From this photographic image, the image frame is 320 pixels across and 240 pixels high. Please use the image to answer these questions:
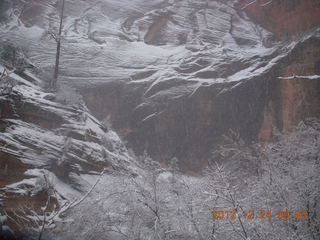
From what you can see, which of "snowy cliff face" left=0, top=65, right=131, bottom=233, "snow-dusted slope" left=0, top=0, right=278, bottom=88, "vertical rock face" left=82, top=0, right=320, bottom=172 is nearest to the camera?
"snowy cliff face" left=0, top=65, right=131, bottom=233

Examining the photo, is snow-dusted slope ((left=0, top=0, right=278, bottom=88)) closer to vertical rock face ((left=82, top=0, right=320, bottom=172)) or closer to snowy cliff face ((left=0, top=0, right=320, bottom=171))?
snowy cliff face ((left=0, top=0, right=320, bottom=171))

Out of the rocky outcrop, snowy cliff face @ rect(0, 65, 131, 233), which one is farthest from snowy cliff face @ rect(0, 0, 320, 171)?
snowy cliff face @ rect(0, 65, 131, 233)

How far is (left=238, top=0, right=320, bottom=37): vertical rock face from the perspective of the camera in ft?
108

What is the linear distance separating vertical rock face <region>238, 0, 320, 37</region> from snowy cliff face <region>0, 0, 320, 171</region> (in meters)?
0.12

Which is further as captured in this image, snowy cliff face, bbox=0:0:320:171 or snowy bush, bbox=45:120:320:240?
snowy cliff face, bbox=0:0:320:171

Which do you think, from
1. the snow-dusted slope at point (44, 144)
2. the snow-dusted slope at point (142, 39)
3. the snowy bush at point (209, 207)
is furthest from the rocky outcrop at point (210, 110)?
the snowy bush at point (209, 207)

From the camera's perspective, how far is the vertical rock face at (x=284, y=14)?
32781 millimetres

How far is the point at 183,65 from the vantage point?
31.7m


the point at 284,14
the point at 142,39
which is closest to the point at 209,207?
the point at 142,39

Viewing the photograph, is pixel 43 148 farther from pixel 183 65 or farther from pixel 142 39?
pixel 142 39

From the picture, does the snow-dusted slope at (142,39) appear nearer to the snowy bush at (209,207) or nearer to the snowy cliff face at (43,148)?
the snowy cliff face at (43,148)

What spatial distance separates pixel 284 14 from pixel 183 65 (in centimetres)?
1491

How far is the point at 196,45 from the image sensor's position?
34625mm

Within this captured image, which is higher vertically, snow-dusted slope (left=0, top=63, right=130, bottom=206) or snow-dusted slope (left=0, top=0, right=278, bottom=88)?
snow-dusted slope (left=0, top=0, right=278, bottom=88)
